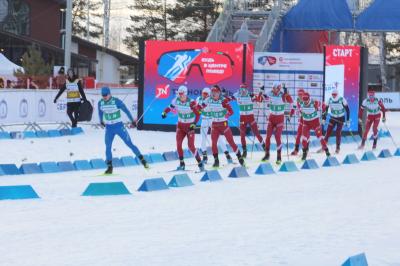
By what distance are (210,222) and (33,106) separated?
17.6 metres

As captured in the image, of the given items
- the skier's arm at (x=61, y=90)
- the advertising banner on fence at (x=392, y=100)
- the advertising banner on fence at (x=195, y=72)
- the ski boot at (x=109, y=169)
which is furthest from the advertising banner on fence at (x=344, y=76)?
the advertising banner on fence at (x=392, y=100)

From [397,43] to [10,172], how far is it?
65.7 meters

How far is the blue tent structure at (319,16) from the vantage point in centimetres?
3922

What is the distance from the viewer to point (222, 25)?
39.1 meters

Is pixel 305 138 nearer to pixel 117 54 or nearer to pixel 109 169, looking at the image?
pixel 109 169

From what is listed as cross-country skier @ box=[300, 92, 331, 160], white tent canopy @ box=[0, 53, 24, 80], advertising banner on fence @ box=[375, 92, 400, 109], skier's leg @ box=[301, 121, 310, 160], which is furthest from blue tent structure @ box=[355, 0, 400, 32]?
advertising banner on fence @ box=[375, 92, 400, 109]

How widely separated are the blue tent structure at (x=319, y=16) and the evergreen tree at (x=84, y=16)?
164 ft

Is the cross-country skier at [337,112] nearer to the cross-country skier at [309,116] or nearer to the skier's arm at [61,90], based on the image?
the cross-country skier at [309,116]

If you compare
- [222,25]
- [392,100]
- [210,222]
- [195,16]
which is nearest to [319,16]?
[222,25]

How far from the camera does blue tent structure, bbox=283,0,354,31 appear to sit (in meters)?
39.2

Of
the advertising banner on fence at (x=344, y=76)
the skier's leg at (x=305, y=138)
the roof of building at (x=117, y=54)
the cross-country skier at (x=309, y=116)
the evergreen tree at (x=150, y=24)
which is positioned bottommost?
the skier's leg at (x=305, y=138)

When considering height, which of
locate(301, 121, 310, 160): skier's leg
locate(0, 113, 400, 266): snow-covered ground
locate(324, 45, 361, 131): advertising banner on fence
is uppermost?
locate(324, 45, 361, 131): advertising banner on fence

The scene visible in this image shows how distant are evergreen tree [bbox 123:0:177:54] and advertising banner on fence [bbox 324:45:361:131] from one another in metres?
46.3

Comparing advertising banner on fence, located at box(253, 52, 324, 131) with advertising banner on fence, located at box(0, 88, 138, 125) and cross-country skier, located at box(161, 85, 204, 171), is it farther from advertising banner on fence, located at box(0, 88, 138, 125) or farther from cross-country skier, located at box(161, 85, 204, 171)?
cross-country skier, located at box(161, 85, 204, 171)
